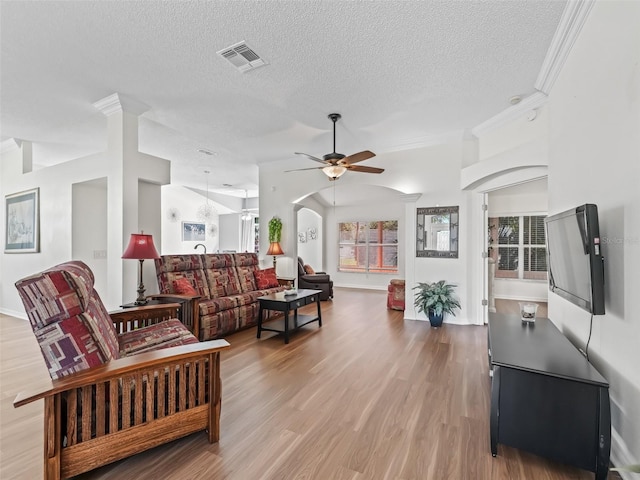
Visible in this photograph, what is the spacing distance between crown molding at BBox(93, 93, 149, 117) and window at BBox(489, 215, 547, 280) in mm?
7262

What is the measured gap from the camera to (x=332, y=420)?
213cm

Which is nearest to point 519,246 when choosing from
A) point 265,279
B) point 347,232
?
point 347,232

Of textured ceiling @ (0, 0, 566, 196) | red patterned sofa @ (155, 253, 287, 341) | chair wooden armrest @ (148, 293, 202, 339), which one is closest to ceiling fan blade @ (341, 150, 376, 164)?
textured ceiling @ (0, 0, 566, 196)

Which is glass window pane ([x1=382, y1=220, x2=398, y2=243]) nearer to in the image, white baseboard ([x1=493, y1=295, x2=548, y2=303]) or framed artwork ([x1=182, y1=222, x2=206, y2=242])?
white baseboard ([x1=493, y1=295, x2=548, y2=303])

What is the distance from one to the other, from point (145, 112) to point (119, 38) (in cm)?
156

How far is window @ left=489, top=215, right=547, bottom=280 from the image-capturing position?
22.1ft

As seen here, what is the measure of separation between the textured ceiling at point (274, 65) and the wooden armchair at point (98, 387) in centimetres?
203

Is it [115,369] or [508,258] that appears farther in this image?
[508,258]

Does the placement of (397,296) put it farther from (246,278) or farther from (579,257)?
(579,257)

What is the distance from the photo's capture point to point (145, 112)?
3.91 metres

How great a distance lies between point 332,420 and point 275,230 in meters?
4.36

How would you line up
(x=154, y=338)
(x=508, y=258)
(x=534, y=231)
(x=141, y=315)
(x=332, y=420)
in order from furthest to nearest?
1. (x=508, y=258)
2. (x=534, y=231)
3. (x=141, y=315)
4. (x=154, y=338)
5. (x=332, y=420)

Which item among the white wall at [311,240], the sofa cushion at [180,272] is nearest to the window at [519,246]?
the white wall at [311,240]

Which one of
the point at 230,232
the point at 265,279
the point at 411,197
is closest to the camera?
the point at 411,197
